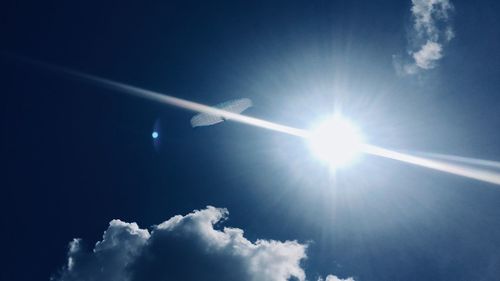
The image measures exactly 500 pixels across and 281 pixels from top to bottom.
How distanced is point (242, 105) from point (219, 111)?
172 inches

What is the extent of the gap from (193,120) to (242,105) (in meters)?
9.46

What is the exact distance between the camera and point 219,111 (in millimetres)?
58969

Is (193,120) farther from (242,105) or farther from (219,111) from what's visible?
(242,105)

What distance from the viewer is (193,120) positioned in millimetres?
55531

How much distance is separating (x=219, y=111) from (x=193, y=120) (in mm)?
5719

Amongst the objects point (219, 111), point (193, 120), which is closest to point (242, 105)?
point (219, 111)

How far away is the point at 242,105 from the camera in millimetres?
58719

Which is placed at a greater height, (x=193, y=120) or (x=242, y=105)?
(x=242, y=105)

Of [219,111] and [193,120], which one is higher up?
[219,111]
